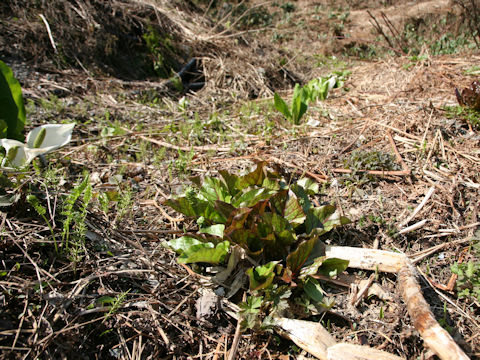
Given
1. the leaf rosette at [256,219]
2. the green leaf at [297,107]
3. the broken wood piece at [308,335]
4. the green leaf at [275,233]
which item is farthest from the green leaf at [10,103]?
the green leaf at [297,107]

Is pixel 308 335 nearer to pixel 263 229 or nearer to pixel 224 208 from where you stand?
pixel 263 229

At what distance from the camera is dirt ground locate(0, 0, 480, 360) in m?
1.18

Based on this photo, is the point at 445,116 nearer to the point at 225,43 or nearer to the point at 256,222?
the point at 256,222

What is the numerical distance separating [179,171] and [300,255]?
1.12 meters

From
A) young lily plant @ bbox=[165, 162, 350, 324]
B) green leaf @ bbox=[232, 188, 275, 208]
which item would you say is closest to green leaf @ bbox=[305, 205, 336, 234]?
young lily plant @ bbox=[165, 162, 350, 324]

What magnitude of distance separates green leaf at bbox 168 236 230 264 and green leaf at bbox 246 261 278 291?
15 centimetres

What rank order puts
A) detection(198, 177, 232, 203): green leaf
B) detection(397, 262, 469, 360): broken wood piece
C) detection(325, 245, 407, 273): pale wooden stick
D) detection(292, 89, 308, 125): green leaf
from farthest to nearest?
detection(292, 89, 308, 125): green leaf < detection(198, 177, 232, 203): green leaf < detection(325, 245, 407, 273): pale wooden stick < detection(397, 262, 469, 360): broken wood piece

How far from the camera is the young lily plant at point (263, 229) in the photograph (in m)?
1.35

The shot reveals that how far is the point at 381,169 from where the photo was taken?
1.98 m

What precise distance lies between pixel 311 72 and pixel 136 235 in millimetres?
4742

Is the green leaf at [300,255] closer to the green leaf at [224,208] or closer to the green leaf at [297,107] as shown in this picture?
the green leaf at [224,208]

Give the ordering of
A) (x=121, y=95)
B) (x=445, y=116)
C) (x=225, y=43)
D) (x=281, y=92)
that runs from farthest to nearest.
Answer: (x=225, y=43)
(x=281, y=92)
(x=121, y=95)
(x=445, y=116)

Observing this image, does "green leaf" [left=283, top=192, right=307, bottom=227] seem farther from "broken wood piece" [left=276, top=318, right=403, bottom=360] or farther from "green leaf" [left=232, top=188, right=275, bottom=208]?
"broken wood piece" [left=276, top=318, right=403, bottom=360]

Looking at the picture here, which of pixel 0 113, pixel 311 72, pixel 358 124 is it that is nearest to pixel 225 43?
pixel 311 72
